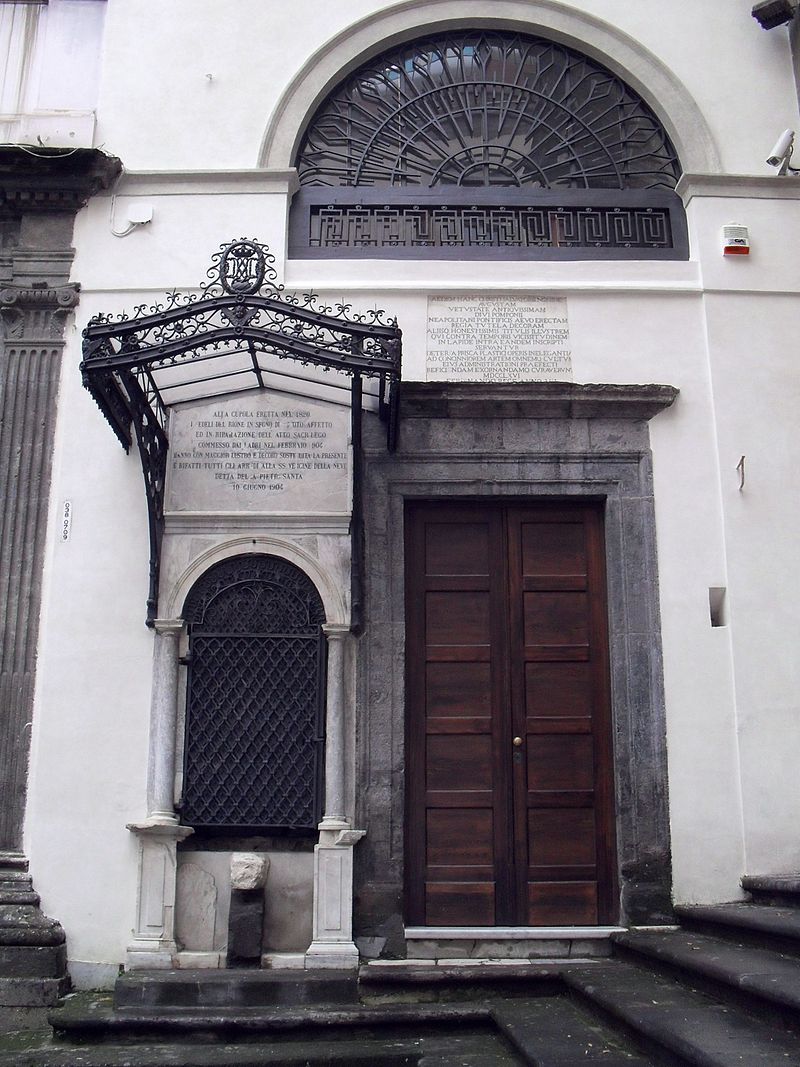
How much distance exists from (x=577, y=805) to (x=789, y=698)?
1383mm

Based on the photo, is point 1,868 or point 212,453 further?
point 212,453

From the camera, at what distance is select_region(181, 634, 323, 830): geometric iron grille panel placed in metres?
5.81

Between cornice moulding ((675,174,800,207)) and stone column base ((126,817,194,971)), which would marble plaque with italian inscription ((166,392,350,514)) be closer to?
stone column base ((126,817,194,971))

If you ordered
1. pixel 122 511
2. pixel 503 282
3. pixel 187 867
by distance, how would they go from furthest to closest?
1. pixel 503 282
2. pixel 122 511
3. pixel 187 867

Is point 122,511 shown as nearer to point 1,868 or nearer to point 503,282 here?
point 1,868

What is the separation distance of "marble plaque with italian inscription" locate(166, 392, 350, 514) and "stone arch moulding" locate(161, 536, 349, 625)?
0.21 meters

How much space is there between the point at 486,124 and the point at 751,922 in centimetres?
527

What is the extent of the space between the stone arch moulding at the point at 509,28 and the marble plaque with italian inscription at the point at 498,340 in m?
1.42

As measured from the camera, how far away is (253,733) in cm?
592

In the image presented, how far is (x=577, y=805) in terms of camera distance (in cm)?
609

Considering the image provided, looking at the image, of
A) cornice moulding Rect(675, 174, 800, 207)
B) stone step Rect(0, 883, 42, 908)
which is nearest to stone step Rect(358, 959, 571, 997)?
stone step Rect(0, 883, 42, 908)

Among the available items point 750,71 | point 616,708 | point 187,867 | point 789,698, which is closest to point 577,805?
point 616,708

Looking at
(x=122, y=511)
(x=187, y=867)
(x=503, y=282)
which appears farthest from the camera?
(x=503, y=282)

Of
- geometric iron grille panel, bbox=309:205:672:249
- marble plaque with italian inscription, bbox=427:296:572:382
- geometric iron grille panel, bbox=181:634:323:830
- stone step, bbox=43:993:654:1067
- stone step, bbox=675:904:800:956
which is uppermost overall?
geometric iron grille panel, bbox=309:205:672:249
